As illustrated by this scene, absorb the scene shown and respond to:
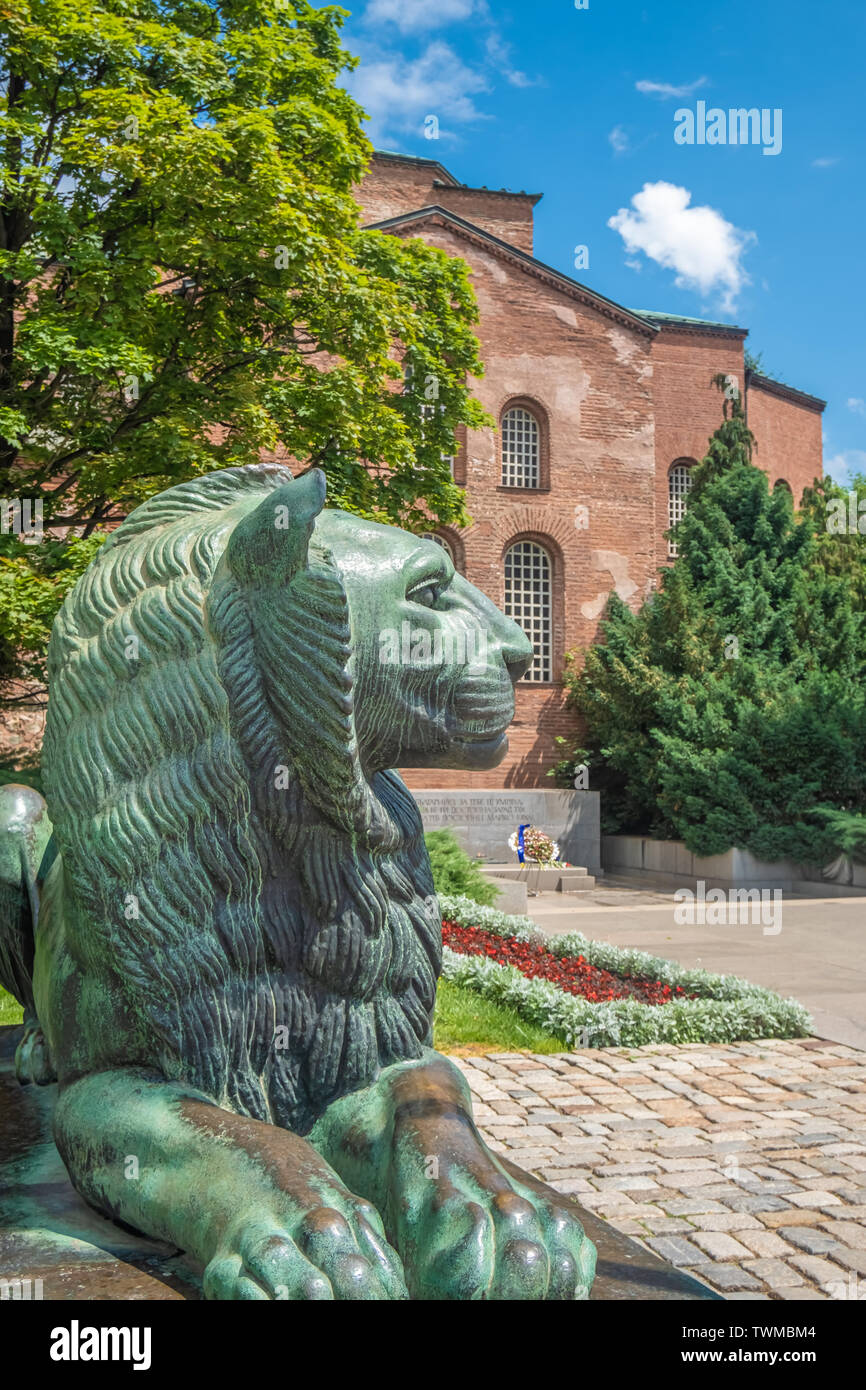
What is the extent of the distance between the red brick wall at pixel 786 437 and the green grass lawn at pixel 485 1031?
28445mm

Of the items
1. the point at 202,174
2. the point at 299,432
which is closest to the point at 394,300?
the point at 299,432

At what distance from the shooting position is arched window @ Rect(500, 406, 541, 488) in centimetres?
2481

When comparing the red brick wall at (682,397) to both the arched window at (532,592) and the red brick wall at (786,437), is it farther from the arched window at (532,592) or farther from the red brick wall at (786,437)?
the arched window at (532,592)

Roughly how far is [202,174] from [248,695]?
34.0 ft

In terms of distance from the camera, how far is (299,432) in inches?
491

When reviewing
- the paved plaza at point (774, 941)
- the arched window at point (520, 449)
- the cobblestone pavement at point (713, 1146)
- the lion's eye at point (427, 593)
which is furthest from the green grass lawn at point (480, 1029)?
the arched window at point (520, 449)

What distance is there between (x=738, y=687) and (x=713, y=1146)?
1462cm

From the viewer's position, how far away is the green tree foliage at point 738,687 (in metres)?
17.8

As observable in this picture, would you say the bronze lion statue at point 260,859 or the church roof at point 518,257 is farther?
the church roof at point 518,257

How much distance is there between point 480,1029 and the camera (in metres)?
7.63

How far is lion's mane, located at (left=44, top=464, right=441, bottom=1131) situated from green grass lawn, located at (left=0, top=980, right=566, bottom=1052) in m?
5.56

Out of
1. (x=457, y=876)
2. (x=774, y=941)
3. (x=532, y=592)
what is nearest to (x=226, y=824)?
(x=774, y=941)

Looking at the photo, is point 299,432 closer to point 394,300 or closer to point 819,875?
point 394,300

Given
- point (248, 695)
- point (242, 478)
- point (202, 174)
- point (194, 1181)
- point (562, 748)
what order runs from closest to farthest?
point (194, 1181)
point (248, 695)
point (242, 478)
point (202, 174)
point (562, 748)
